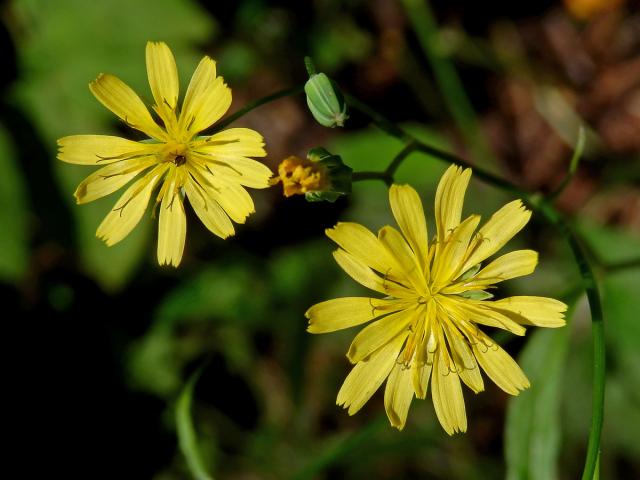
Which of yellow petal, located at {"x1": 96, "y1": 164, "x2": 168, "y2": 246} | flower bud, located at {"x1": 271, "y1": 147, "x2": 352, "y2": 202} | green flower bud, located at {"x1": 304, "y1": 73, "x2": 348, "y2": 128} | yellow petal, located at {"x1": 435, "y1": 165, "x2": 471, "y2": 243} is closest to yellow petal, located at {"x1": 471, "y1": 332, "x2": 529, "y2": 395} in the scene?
yellow petal, located at {"x1": 435, "y1": 165, "x2": 471, "y2": 243}

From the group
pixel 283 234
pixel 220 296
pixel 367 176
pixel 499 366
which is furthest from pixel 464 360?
pixel 283 234

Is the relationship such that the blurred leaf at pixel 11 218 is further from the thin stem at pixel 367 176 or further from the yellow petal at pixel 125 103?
the thin stem at pixel 367 176

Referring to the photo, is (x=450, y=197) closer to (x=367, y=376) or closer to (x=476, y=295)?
(x=476, y=295)

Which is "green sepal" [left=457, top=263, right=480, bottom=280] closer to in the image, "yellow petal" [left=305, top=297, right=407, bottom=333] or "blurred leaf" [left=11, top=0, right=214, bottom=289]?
"yellow petal" [left=305, top=297, right=407, bottom=333]

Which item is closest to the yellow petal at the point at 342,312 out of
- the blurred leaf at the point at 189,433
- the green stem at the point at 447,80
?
the blurred leaf at the point at 189,433

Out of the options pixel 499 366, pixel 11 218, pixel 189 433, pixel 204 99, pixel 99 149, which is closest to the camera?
pixel 499 366

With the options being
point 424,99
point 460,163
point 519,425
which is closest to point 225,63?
point 424,99

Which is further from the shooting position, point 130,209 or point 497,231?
point 130,209

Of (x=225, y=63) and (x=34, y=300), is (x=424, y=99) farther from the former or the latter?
(x=34, y=300)
